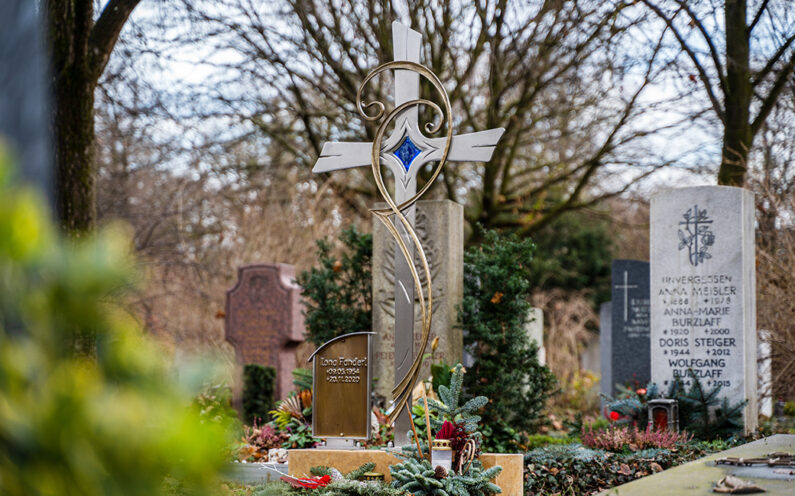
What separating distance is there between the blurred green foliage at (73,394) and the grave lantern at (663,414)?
9.45 metres

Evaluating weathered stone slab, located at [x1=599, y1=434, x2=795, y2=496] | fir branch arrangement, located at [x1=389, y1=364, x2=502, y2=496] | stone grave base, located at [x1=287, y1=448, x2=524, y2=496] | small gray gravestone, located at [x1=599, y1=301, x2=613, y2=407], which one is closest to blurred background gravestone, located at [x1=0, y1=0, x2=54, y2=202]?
weathered stone slab, located at [x1=599, y1=434, x2=795, y2=496]

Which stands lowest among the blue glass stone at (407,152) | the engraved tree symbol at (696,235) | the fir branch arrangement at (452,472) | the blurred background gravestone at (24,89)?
the fir branch arrangement at (452,472)

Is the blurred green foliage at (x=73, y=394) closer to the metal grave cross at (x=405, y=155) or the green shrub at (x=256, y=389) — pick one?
the metal grave cross at (x=405, y=155)

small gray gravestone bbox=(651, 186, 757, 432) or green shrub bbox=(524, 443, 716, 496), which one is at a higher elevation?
small gray gravestone bbox=(651, 186, 757, 432)

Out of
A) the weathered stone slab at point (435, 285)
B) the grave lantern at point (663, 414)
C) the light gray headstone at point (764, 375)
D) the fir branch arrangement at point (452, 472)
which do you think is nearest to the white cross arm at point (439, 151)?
the fir branch arrangement at point (452, 472)

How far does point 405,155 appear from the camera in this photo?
7.26 meters

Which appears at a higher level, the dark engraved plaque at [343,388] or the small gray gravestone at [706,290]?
the small gray gravestone at [706,290]

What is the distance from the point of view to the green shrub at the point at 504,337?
31.1 feet

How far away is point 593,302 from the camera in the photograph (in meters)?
23.3

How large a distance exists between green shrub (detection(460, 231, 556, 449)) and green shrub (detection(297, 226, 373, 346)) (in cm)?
150

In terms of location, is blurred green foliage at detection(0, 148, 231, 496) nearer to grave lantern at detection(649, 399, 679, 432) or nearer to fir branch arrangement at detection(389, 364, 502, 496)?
fir branch arrangement at detection(389, 364, 502, 496)

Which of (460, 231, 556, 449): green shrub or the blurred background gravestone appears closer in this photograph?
the blurred background gravestone

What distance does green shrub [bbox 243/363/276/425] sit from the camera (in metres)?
12.1

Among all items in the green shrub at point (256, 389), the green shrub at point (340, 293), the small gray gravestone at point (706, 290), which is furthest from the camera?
the green shrub at point (256, 389)
